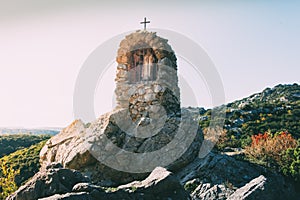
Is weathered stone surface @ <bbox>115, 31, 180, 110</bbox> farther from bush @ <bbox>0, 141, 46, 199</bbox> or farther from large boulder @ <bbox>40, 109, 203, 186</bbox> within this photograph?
bush @ <bbox>0, 141, 46, 199</bbox>

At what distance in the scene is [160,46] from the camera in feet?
52.6

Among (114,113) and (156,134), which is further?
(114,113)

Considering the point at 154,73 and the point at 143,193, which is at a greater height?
the point at 154,73

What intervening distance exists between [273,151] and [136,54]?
7120mm

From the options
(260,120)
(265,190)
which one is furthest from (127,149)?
(260,120)

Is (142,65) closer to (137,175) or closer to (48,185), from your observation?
(137,175)

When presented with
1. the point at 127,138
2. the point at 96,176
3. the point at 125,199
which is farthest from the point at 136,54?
the point at 125,199

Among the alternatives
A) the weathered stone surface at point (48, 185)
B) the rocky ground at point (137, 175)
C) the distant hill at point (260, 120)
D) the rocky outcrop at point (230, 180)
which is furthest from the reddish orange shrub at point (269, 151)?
the distant hill at point (260, 120)

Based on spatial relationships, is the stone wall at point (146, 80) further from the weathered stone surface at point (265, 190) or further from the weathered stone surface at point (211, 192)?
the weathered stone surface at point (265, 190)

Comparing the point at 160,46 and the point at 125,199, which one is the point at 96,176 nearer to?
the point at 125,199

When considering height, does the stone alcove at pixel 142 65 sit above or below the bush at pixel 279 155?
above

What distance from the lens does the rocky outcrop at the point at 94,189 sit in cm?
945

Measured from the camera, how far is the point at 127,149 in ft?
46.9

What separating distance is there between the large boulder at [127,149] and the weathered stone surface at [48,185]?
3.18 m
